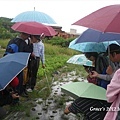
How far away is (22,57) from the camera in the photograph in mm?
3885

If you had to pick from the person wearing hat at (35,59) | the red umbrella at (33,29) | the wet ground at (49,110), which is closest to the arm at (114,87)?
the wet ground at (49,110)

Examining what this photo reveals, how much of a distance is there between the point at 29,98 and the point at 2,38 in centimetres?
1733

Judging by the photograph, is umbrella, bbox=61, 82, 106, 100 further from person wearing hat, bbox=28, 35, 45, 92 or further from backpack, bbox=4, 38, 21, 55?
person wearing hat, bbox=28, 35, 45, 92

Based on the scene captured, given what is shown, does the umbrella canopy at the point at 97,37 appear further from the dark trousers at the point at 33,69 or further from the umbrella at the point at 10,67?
the dark trousers at the point at 33,69

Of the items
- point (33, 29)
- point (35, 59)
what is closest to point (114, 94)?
point (33, 29)

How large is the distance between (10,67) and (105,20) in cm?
162

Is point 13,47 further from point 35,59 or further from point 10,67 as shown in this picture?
point 10,67

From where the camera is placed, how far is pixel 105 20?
2529 mm

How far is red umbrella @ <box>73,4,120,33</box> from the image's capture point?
240 centimetres

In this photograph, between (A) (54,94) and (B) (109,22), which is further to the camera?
(A) (54,94)

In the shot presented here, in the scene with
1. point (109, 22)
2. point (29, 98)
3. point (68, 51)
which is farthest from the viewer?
point (68, 51)

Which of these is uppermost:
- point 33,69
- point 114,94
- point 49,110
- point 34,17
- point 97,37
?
point 34,17

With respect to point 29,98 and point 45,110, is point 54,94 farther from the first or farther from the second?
point 45,110

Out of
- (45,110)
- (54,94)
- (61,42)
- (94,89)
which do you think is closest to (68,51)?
(61,42)
